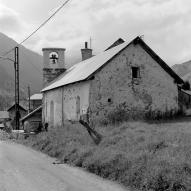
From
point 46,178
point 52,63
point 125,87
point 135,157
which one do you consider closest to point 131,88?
point 125,87

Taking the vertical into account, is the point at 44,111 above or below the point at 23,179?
above

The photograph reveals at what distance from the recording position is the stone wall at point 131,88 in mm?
23734

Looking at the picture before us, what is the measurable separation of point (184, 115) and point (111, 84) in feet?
19.6

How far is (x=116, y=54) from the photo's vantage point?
24.1 meters

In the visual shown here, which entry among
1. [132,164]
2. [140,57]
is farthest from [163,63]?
[132,164]

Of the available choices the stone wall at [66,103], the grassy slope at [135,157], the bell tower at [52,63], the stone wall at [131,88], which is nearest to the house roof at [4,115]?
the bell tower at [52,63]

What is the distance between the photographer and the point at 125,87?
24547 mm

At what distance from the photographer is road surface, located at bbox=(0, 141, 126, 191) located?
30.3 feet

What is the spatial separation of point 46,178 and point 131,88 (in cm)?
1489

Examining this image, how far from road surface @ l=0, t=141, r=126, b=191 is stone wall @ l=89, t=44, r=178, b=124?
1006 cm

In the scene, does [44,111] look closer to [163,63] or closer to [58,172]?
[163,63]

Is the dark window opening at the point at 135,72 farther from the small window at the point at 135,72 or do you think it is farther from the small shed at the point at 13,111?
the small shed at the point at 13,111

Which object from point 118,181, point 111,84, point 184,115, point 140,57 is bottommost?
point 118,181

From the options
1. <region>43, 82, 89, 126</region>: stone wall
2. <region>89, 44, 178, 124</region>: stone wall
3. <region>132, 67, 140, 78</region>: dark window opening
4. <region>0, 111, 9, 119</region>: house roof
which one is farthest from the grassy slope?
<region>0, 111, 9, 119</region>: house roof
